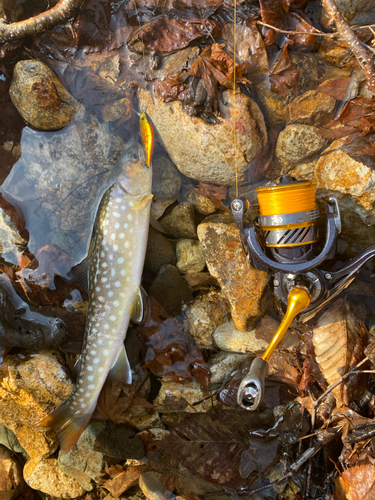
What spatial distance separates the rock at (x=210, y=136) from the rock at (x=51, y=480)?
3426 mm

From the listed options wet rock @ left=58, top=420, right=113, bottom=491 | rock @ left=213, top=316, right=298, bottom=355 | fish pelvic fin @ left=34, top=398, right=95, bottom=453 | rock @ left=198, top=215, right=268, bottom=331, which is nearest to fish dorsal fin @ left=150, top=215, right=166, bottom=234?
rock @ left=198, top=215, right=268, bottom=331

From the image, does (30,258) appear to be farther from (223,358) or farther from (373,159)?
(373,159)

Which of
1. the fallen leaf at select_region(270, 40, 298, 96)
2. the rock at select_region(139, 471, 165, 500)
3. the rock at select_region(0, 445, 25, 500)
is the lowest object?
the rock at select_region(0, 445, 25, 500)

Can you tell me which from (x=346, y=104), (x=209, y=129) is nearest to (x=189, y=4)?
(x=209, y=129)

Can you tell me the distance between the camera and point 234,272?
3113 mm

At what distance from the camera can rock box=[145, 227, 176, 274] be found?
133 inches

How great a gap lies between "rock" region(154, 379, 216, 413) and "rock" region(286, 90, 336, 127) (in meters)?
2.79

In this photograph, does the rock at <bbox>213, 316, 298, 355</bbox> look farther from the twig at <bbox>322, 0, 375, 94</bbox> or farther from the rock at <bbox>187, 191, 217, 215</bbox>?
the twig at <bbox>322, 0, 375, 94</bbox>

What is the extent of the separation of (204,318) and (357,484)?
1.80 meters

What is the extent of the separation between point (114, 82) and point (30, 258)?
1988 mm

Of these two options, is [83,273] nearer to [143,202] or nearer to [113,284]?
[113,284]

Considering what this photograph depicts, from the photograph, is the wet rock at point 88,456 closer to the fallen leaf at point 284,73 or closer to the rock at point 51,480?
the rock at point 51,480

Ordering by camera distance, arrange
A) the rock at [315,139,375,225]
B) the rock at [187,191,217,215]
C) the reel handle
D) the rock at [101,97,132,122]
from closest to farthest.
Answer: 1. the reel handle
2. the rock at [315,139,375,225]
3. the rock at [101,97,132,122]
4. the rock at [187,191,217,215]

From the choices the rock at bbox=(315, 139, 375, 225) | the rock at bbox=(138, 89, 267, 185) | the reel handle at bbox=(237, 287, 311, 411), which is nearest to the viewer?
the reel handle at bbox=(237, 287, 311, 411)
